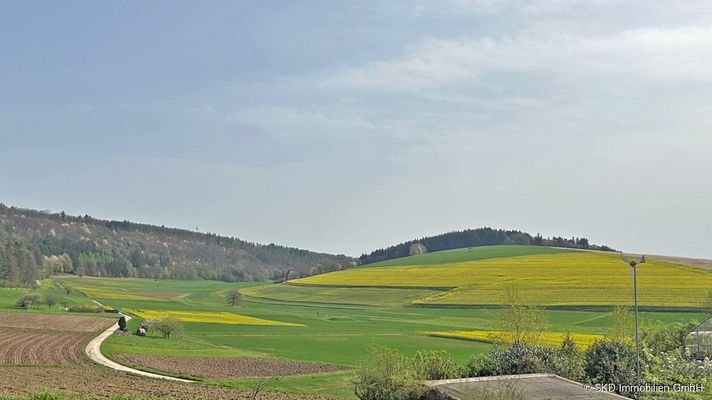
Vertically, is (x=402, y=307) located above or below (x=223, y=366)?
above

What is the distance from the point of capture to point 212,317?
90.2m

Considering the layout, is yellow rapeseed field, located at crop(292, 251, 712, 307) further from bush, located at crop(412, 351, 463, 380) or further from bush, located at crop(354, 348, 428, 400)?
bush, located at crop(354, 348, 428, 400)

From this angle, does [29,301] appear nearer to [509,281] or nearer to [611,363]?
[509,281]

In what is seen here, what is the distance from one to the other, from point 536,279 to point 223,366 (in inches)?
2558

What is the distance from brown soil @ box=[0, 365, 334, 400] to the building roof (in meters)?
10.2

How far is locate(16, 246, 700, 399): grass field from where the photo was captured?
57.5 metres

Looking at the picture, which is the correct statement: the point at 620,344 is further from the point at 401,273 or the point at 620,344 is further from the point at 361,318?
the point at 401,273

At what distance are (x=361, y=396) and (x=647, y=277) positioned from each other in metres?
71.9

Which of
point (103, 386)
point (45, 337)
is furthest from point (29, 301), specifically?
point (103, 386)

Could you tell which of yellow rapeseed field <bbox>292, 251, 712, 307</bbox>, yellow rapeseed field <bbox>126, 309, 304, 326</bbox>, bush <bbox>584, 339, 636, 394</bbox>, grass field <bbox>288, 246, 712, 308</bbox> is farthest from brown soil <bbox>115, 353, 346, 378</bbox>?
yellow rapeseed field <bbox>126, 309, 304, 326</bbox>

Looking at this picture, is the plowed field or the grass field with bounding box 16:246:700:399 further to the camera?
the grass field with bounding box 16:246:700:399

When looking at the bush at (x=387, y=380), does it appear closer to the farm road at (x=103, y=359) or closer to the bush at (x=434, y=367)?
the bush at (x=434, y=367)

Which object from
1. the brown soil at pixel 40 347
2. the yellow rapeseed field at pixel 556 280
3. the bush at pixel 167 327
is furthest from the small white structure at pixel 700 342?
the bush at pixel 167 327

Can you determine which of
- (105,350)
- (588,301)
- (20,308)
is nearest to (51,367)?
(105,350)
